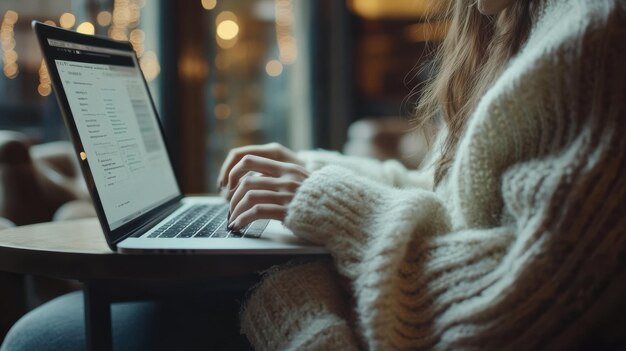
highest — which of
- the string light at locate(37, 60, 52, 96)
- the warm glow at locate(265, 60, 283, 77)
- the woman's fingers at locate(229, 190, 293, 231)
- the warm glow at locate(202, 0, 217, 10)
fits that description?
the warm glow at locate(202, 0, 217, 10)

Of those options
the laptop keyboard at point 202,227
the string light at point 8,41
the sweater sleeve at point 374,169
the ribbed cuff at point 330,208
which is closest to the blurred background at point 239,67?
the string light at point 8,41

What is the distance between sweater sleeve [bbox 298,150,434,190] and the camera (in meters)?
1.02

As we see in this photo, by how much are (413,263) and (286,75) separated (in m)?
2.82

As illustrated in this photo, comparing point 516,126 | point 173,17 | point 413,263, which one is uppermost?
point 173,17

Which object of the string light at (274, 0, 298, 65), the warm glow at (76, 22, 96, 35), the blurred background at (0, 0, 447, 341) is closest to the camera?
the blurred background at (0, 0, 447, 341)

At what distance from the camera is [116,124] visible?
2.60 feet

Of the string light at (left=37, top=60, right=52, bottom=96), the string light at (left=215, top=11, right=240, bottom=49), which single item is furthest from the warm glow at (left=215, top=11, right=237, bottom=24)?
the string light at (left=37, top=60, right=52, bottom=96)

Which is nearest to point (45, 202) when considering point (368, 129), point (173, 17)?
point (173, 17)

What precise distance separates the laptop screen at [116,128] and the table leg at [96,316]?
72 millimetres

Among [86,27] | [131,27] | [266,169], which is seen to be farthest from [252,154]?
[131,27]

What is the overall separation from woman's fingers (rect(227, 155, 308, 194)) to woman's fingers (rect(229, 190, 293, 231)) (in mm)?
66

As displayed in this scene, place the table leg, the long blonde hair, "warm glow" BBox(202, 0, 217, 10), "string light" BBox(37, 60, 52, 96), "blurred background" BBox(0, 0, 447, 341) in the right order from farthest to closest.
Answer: "warm glow" BBox(202, 0, 217, 10) < "string light" BBox(37, 60, 52, 96) < "blurred background" BBox(0, 0, 447, 341) < the long blonde hair < the table leg

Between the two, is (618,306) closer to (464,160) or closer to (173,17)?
(464,160)

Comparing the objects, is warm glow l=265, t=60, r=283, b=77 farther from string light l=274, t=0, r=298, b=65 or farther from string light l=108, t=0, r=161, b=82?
string light l=108, t=0, r=161, b=82
